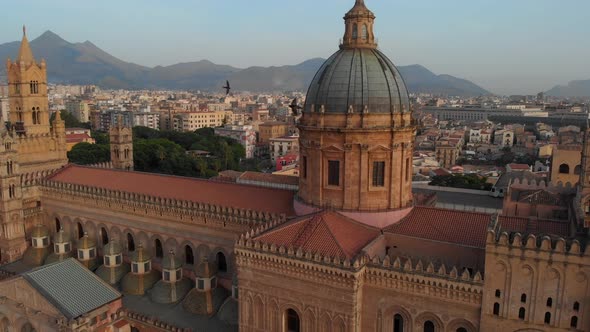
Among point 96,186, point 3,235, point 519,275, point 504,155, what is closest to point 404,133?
point 519,275

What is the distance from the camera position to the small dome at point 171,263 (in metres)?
32.8

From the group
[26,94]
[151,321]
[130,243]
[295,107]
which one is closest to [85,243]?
[130,243]

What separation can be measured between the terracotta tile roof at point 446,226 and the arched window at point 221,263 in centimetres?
1223

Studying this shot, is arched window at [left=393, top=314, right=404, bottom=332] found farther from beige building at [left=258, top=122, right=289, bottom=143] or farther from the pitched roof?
beige building at [left=258, top=122, right=289, bottom=143]

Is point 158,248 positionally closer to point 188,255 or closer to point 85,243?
point 188,255

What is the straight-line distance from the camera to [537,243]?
69.4ft

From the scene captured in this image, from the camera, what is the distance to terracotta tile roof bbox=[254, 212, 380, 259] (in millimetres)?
24350

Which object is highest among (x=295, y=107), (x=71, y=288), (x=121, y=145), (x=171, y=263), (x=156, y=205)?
(x=295, y=107)

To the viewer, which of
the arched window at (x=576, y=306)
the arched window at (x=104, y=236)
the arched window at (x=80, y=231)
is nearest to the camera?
the arched window at (x=576, y=306)

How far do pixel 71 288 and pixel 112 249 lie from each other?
5927 millimetres

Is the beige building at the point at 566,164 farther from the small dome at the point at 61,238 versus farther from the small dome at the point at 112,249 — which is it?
the small dome at the point at 61,238

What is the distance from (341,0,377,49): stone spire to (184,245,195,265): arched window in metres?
18.3

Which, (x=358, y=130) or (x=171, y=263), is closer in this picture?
(x=358, y=130)

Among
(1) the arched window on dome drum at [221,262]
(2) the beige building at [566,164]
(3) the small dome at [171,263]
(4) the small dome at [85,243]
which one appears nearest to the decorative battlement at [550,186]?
(2) the beige building at [566,164]
